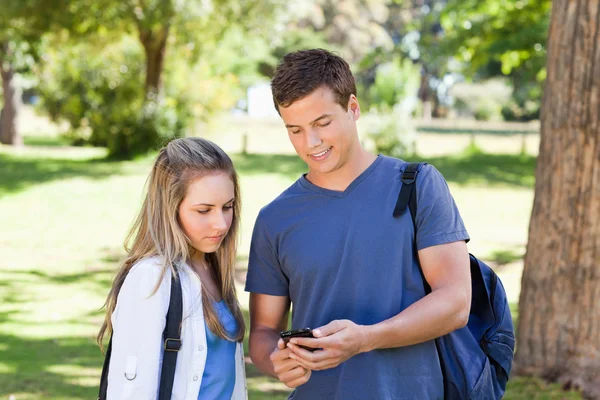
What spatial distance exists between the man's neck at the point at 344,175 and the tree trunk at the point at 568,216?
11.0 ft

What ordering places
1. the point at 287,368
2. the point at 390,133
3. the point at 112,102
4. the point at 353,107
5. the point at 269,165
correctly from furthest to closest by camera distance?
the point at 390,133 < the point at 112,102 < the point at 269,165 < the point at 353,107 < the point at 287,368

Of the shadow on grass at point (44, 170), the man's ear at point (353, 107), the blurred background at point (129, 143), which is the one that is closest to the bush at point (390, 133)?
the blurred background at point (129, 143)

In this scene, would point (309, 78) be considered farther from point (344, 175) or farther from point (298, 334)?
point (298, 334)

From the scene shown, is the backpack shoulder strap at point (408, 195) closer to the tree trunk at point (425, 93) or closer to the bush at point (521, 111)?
the bush at point (521, 111)

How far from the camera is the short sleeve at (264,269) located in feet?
9.32

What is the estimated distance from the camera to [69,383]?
20.9 feet

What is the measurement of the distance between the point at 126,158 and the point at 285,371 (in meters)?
20.2

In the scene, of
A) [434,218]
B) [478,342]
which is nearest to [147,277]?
[434,218]

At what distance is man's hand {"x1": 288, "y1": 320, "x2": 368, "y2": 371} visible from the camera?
2.32 m

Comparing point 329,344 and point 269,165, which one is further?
point 269,165

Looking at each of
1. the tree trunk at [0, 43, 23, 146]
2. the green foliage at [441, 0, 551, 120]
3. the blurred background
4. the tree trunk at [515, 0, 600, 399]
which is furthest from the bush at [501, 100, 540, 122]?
the tree trunk at [515, 0, 600, 399]

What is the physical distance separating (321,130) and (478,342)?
0.89 m

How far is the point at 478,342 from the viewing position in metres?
2.79

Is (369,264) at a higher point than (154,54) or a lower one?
lower
